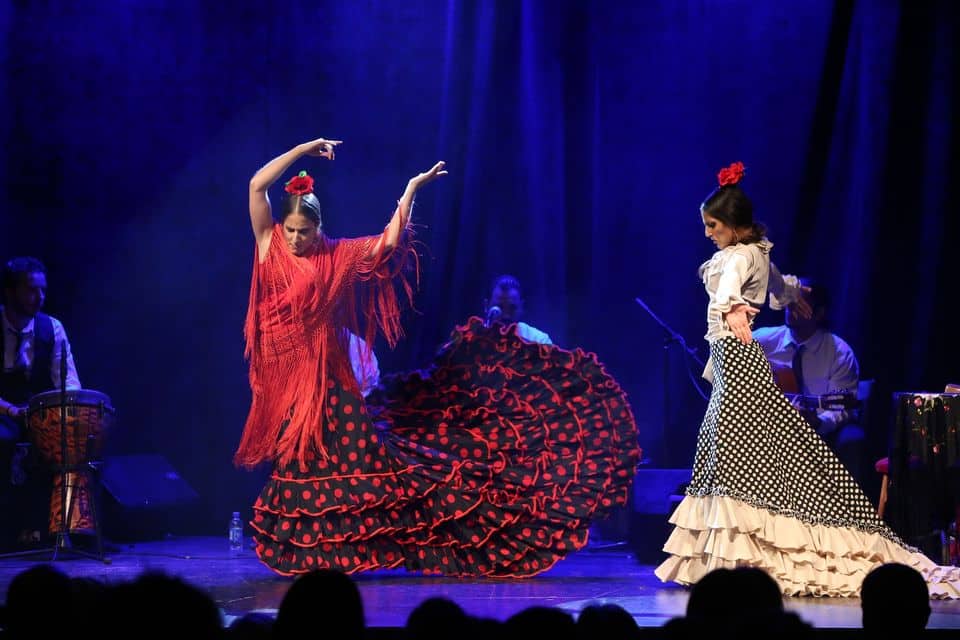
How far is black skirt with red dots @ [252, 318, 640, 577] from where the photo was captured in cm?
563

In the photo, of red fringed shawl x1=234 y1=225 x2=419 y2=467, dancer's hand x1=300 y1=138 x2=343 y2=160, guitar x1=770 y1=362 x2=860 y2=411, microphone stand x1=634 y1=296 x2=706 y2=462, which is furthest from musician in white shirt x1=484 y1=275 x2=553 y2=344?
dancer's hand x1=300 y1=138 x2=343 y2=160

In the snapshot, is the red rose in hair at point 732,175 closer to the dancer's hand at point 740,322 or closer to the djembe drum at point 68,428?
the dancer's hand at point 740,322

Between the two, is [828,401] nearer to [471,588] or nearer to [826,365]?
[826,365]

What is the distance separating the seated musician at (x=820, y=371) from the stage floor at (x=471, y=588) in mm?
1400

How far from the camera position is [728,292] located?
508cm

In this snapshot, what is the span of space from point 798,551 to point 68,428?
4.09 metres

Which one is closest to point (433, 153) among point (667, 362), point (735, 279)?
point (667, 362)

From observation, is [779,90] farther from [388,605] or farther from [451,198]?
[388,605]

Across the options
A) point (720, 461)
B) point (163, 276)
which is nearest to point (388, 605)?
point (720, 461)

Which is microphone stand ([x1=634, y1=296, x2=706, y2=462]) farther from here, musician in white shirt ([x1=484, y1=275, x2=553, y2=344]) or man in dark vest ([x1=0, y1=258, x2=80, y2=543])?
man in dark vest ([x1=0, y1=258, x2=80, y2=543])

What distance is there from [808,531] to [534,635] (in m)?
2.91

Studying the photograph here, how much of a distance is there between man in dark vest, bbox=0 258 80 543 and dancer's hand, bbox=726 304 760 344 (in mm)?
4136

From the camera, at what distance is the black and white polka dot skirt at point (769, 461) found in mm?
4957

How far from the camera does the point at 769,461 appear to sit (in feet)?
16.3
